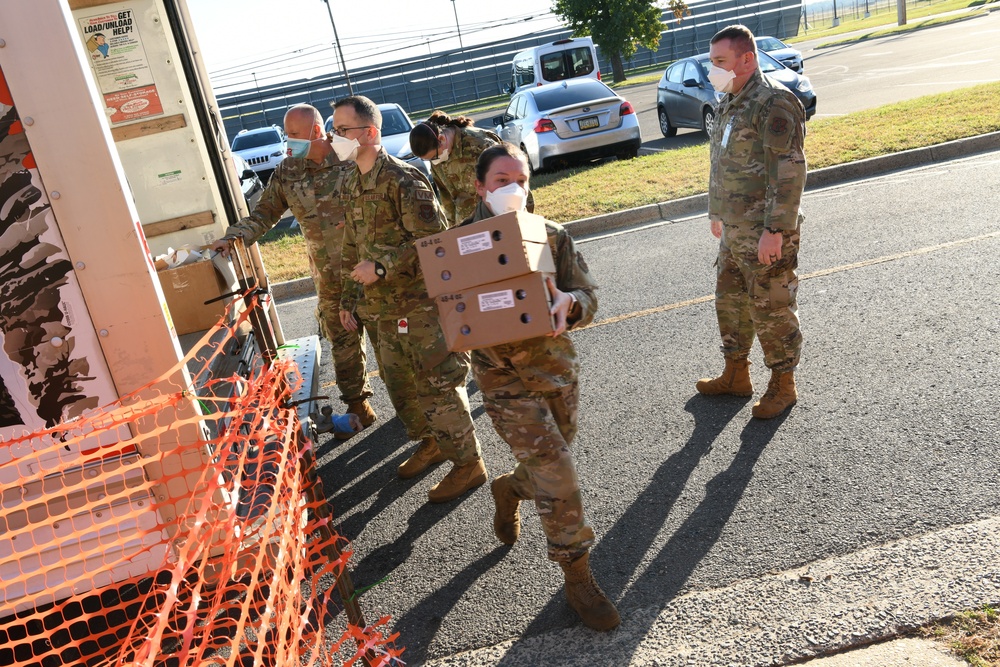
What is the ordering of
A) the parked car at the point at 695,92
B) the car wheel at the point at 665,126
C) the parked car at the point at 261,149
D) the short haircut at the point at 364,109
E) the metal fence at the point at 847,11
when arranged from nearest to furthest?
the short haircut at the point at 364,109
the parked car at the point at 695,92
the car wheel at the point at 665,126
the parked car at the point at 261,149
the metal fence at the point at 847,11

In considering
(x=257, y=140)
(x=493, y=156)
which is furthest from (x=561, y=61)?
(x=493, y=156)

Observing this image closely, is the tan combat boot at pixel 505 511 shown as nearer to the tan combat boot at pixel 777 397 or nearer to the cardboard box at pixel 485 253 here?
the cardboard box at pixel 485 253

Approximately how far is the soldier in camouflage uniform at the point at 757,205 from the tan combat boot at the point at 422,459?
1.90 metres

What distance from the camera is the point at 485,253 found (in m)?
3.10

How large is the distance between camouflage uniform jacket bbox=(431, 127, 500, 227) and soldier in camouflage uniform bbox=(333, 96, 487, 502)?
142 cm

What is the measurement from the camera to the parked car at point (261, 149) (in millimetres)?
21156

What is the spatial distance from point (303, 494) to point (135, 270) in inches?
43.4

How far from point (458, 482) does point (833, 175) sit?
314 inches

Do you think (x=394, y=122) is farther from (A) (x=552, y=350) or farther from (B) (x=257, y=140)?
(A) (x=552, y=350)

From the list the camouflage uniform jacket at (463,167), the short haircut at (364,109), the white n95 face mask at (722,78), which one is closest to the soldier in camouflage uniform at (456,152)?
the camouflage uniform jacket at (463,167)

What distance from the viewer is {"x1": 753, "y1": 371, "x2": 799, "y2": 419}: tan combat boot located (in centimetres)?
480

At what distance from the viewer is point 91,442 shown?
3371 mm

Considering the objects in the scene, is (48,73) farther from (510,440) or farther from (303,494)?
(510,440)

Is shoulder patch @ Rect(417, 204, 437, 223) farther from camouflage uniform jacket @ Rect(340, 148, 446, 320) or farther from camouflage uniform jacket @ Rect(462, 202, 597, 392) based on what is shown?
camouflage uniform jacket @ Rect(462, 202, 597, 392)
